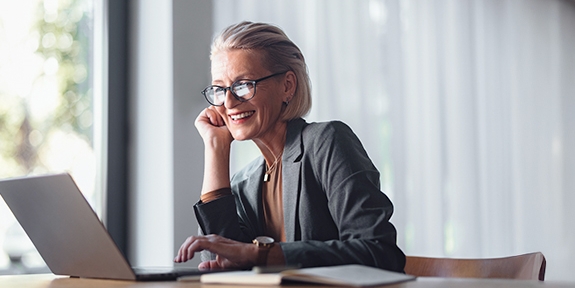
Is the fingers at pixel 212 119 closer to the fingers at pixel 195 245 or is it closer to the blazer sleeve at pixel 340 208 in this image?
the blazer sleeve at pixel 340 208

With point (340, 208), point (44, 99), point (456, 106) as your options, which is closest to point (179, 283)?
point (340, 208)

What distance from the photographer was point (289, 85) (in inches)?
70.5

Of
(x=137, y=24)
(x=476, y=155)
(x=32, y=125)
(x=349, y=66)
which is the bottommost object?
(x=476, y=155)

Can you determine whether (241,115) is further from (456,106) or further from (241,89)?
(456,106)

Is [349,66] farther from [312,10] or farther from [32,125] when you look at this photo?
[32,125]

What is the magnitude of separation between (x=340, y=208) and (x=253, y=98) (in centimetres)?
43

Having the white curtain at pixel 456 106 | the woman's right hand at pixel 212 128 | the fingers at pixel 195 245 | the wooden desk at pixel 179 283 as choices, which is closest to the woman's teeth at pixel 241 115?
the woman's right hand at pixel 212 128

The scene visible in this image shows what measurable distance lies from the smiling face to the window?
992 mm

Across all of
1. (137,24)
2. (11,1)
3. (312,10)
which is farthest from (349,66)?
(11,1)

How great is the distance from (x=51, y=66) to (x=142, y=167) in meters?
0.54

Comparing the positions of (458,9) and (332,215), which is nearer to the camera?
(332,215)

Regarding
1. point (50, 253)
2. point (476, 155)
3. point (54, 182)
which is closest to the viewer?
point (54, 182)

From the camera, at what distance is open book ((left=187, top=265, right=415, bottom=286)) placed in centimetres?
90

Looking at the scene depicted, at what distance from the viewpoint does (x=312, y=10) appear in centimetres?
285
